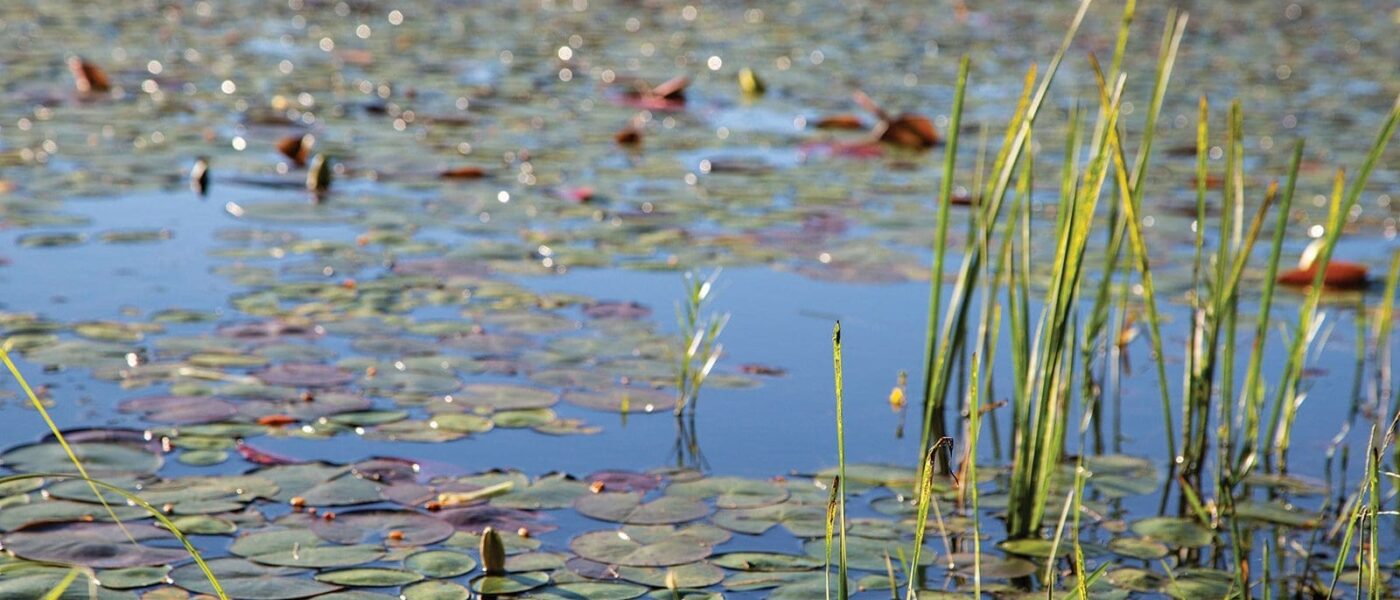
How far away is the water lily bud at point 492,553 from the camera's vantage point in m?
1.60

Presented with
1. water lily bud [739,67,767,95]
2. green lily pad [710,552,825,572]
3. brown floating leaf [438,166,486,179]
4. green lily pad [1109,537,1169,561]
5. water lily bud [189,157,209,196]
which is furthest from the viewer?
water lily bud [739,67,767,95]

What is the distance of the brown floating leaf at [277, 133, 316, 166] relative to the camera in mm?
3709

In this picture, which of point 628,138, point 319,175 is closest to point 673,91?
point 628,138

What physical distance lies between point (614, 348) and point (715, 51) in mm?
3787

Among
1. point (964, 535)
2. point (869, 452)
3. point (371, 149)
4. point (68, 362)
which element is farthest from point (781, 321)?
point (371, 149)

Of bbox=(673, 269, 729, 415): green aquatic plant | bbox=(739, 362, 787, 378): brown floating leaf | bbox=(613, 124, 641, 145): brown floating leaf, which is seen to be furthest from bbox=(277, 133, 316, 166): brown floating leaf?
bbox=(739, 362, 787, 378): brown floating leaf

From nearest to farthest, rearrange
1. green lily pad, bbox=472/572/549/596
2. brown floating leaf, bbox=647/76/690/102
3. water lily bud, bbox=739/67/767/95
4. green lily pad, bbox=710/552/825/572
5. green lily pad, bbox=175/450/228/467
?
green lily pad, bbox=472/572/549/596 < green lily pad, bbox=710/552/825/572 < green lily pad, bbox=175/450/228/467 < brown floating leaf, bbox=647/76/690/102 < water lily bud, bbox=739/67/767/95

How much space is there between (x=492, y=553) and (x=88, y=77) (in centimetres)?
329

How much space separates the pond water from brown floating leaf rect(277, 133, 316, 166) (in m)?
0.08

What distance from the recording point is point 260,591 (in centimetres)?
154

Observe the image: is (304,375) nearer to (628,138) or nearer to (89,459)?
(89,459)

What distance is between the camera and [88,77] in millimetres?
4359

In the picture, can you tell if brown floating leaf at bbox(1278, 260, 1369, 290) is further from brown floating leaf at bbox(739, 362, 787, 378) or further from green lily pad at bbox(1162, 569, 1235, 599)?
green lily pad at bbox(1162, 569, 1235, 599)

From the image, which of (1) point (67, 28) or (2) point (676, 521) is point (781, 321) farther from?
(1) point (67, 28)
